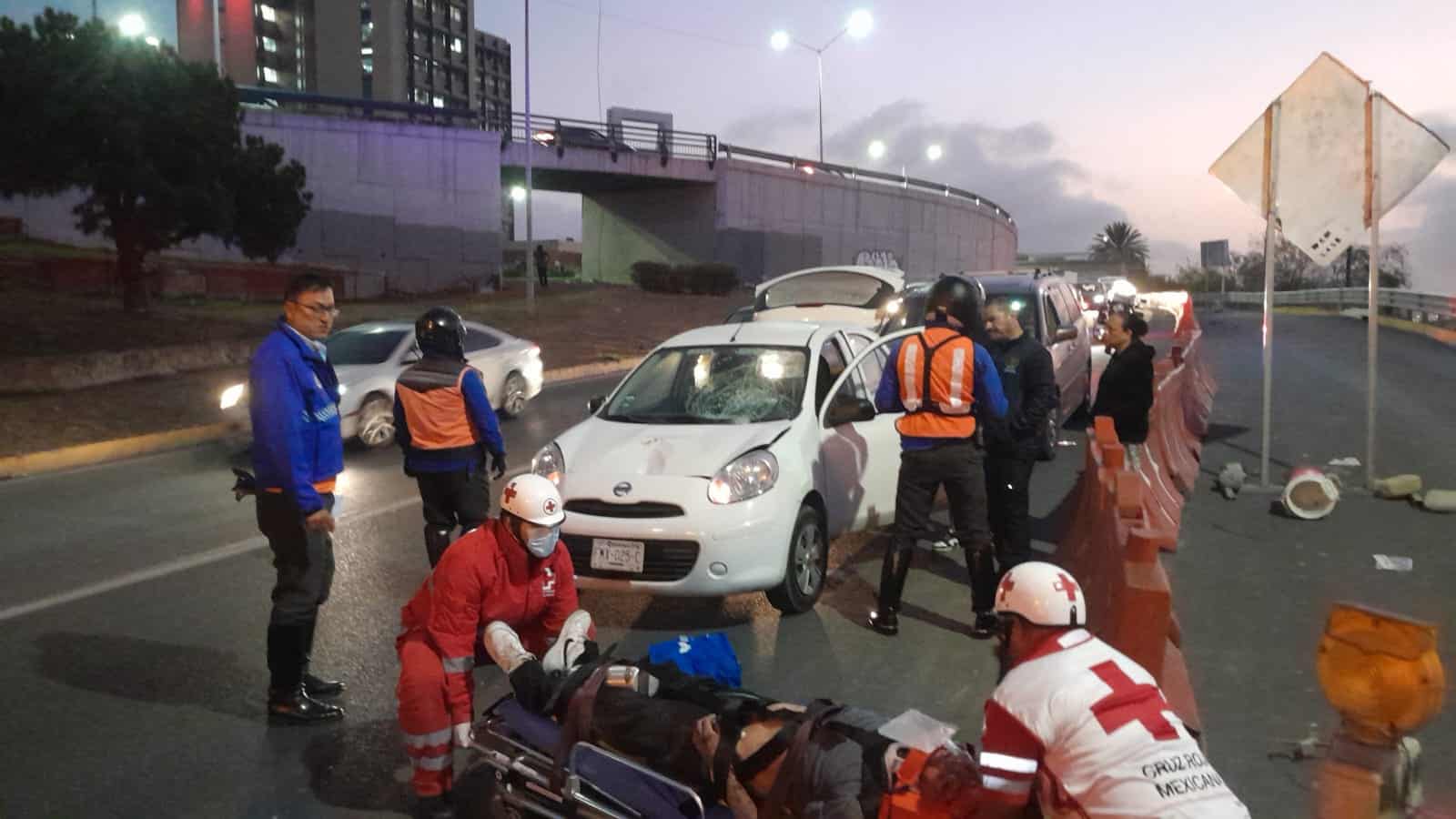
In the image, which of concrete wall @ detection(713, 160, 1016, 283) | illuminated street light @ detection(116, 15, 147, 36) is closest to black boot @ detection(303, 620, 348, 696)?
illuminated street light @ detection(116, 15, 147, 36)

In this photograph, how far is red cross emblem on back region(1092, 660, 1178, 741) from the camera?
2.86 m

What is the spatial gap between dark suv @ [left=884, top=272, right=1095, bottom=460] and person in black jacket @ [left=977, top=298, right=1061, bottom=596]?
3633mm

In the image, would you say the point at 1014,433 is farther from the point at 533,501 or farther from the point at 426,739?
the point at 426,739

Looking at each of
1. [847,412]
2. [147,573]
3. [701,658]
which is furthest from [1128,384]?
[147,573]

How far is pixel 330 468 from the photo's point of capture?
5.20 meters

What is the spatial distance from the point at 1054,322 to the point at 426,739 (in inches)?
380

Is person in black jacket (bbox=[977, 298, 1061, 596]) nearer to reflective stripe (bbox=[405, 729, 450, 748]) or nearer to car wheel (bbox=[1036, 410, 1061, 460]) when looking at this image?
reflective stripe (bbox=[405, 729, 450, 748])

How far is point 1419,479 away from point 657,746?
836 cm

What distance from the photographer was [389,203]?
37062 millimetres

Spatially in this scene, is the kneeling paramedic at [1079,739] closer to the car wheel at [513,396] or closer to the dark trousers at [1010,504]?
the dark trousers at [1010,504]

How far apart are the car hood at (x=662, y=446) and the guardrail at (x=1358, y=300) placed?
1310 cm

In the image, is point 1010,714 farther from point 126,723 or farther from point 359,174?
point 359,174

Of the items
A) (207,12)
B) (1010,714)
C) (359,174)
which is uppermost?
(207,12)

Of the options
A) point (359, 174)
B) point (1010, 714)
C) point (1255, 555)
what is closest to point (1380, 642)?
point (1010, 714)
